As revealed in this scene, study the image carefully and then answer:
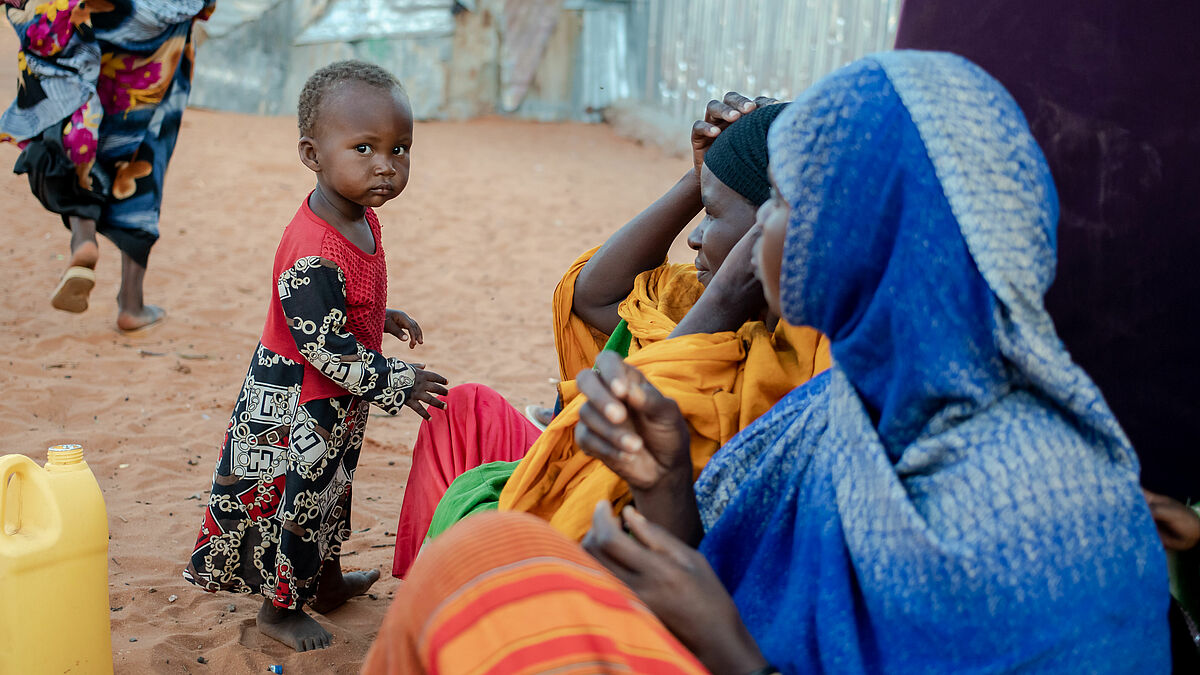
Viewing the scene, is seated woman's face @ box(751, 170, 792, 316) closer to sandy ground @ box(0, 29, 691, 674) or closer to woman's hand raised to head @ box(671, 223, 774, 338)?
woman's hand raised to head @ box(671, 223, 774, 338)

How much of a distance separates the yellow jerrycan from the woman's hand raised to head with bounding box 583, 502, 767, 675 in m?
1.35

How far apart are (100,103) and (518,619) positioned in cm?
516

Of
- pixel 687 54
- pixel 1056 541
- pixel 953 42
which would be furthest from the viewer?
pixel 687 54

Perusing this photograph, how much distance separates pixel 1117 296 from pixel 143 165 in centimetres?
522

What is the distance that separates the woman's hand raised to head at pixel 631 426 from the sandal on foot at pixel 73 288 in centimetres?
432

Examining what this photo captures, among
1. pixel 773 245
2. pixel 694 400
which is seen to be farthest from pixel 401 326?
pixel 773 245

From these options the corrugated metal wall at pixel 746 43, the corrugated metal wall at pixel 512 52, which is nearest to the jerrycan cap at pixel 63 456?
the corrugated metal wall at pixel 746 43

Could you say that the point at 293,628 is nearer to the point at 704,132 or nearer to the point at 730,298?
the point at 730,298

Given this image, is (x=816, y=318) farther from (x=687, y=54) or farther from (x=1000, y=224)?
(x=687, y=54)

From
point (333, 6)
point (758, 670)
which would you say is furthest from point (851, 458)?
point (333, 6)

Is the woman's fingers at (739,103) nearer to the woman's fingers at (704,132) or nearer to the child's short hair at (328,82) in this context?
the woman's fingers at (704,132)

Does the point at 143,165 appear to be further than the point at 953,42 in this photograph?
Yes

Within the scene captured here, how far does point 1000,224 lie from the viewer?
4.55 feet

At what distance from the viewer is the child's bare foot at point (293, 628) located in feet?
9.48
